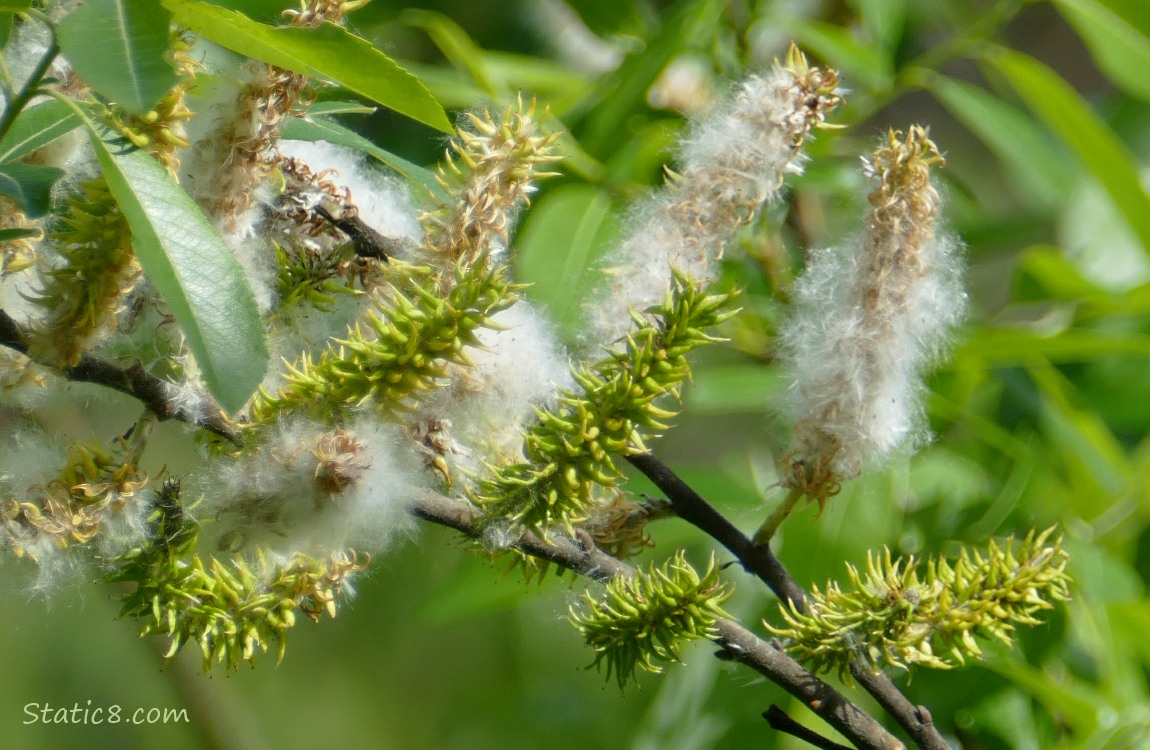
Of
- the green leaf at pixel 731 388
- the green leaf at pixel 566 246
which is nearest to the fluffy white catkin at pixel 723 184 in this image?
the green leaf at pixel 566 246

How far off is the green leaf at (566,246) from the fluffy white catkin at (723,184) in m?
0.22

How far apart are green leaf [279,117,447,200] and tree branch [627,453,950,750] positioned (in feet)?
0.67

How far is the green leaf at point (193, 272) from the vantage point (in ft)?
1.45

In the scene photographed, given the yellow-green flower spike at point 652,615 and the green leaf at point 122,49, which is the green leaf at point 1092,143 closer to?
the yellow-green flower spike at point 652,615

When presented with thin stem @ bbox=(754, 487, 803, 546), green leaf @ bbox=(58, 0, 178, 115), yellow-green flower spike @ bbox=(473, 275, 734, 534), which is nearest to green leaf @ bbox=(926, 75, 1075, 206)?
thin stem @ bbox=(754, 487, 803, 546)

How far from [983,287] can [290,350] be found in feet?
7.41

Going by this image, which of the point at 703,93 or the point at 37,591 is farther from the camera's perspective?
the point at 703,93

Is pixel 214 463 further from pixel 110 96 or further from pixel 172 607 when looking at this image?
pixel 110 96

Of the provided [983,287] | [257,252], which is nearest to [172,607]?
[257,252]

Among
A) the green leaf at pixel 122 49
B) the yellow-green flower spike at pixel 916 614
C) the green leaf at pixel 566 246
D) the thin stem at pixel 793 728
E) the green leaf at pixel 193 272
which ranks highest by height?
the green leaf at pixel 122 49

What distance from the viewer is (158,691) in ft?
7.12

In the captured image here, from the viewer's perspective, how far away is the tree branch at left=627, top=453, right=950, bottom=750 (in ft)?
1.97

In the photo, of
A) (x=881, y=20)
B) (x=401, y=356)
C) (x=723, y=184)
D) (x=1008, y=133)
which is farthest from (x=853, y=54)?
(x=401, y=356)

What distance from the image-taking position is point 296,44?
476 millimetres
